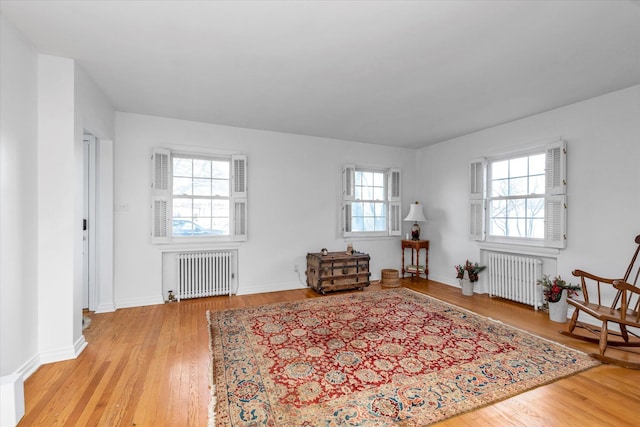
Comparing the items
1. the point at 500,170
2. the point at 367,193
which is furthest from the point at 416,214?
the point at 500,170

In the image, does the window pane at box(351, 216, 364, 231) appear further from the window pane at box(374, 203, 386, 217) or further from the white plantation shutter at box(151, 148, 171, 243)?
the white plantation shutter at box(151, 148, 171, 243)

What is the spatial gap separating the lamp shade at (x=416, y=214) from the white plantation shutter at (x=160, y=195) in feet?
13.9

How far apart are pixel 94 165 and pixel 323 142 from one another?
3.51 metres

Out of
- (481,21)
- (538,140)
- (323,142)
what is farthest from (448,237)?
(481,21)

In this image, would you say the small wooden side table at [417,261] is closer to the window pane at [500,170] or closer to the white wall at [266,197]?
the white wall at [266,197]

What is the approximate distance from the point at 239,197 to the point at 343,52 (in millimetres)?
2857

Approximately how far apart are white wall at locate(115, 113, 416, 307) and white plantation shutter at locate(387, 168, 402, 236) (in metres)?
0.25

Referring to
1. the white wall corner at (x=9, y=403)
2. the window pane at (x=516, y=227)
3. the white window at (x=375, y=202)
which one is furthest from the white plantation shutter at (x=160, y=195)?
the window pane at (x=516, y=227)

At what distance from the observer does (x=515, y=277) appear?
4.30m

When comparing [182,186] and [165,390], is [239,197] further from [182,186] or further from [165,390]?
[165,390]

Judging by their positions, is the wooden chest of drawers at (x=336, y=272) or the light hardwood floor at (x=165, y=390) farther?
the wooden chest of drawers at (x=336, y=272)

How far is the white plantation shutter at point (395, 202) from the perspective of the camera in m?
5.89

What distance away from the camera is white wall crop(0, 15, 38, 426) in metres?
2.11

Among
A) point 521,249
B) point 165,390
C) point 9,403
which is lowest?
point 165,390
